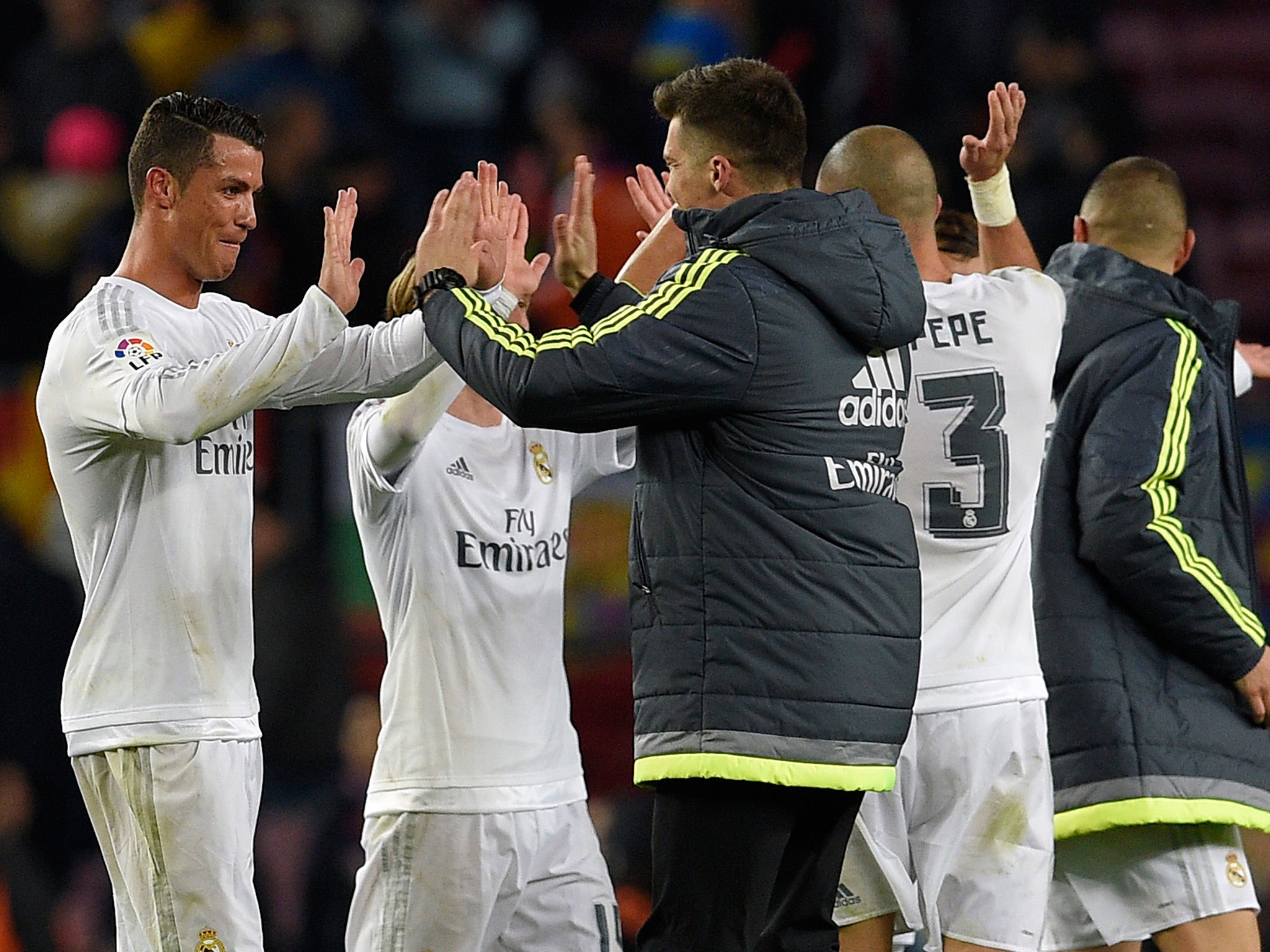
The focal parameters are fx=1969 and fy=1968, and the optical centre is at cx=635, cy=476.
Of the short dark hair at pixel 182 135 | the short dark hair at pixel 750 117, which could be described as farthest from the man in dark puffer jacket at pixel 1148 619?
the short dark hair at pixel 182 135

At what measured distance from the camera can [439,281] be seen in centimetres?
395

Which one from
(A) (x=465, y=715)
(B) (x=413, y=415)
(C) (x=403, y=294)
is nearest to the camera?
(B) (x=413, y=415)

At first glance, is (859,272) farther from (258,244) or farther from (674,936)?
(258,244)

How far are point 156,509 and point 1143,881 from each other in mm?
2504

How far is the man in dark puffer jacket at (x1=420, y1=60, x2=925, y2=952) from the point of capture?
12.0ft

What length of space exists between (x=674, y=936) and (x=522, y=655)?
1.10m

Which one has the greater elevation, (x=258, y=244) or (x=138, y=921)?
(x=258, y=244)

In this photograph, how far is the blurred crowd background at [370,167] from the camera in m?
8.09

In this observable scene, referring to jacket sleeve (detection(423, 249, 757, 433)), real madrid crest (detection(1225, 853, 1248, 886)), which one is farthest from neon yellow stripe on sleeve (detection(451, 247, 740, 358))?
real madrid crest (detection(1225, 853, 1248, 886))

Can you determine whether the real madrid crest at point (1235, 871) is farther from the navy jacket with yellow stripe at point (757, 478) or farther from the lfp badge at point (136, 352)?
the lfp badge at point (136, 352)

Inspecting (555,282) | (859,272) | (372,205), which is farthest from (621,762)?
(859,272)

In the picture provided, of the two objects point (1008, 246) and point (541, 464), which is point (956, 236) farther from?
point (541, 464)

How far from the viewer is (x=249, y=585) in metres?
4.29

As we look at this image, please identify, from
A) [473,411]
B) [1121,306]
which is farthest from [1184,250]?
[473,411]
